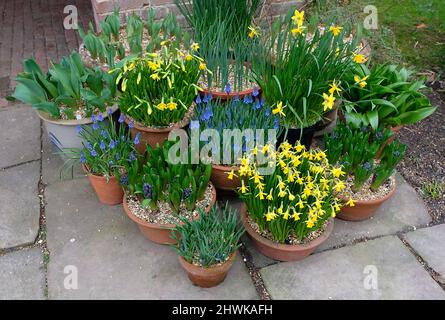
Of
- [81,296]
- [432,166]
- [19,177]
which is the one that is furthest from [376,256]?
[19,177]

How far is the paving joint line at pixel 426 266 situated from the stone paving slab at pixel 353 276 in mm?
22

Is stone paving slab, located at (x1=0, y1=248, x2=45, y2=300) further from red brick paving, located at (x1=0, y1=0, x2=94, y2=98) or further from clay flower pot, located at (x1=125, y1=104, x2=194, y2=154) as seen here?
red brick paving, located at (x1=0, y1=0, x2=94, y2=98)

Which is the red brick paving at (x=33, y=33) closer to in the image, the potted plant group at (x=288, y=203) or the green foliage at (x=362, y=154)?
the potted plant group at (x=288, y=203)

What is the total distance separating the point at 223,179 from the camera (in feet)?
8.24

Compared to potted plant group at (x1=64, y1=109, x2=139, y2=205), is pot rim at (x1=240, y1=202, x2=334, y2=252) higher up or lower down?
lower down

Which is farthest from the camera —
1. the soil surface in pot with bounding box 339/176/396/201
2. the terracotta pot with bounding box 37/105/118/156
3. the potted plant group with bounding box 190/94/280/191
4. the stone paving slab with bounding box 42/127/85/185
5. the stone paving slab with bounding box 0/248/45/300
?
the stone paving slab with bounding box 42/127/85/185

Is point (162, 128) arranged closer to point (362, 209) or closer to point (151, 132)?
point (151, 132)

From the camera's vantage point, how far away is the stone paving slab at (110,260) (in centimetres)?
218

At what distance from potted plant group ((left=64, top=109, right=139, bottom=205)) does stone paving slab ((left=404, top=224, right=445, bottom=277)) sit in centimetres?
156

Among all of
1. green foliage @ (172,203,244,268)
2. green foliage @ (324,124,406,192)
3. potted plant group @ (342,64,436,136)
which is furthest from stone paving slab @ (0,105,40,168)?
potted plant group @ (342,64,436,136)

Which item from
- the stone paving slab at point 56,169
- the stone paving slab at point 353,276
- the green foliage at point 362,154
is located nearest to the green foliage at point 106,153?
the stone paving slab at point 56,169

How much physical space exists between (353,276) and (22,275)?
1.62 m

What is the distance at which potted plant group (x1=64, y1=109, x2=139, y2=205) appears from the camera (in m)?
2.44
